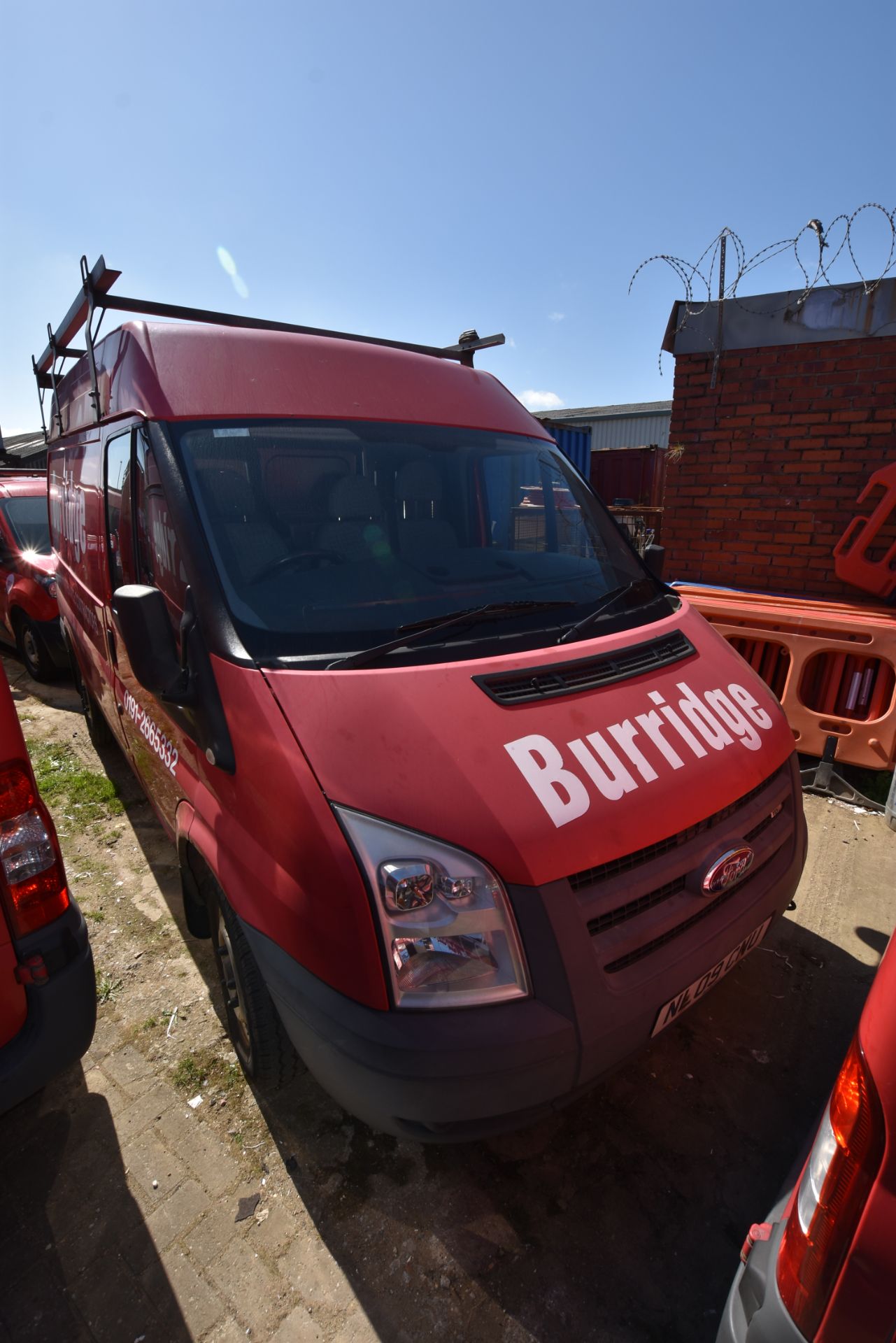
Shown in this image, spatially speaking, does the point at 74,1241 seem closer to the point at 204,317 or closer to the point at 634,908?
the point at 634,908

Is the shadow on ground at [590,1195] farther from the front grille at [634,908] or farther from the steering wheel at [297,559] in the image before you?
the steering wheel at [297,559]

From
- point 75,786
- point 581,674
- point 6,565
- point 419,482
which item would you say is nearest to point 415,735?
point 581,674

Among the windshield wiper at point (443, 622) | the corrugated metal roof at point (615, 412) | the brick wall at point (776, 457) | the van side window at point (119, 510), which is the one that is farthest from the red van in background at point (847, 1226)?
the corrugated metal roof at point (615, 412)

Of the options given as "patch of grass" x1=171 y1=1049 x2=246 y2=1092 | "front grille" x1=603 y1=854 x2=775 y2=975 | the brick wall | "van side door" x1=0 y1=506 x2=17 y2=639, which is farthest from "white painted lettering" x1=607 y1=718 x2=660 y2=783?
"van side door" x1=0 y1=506 x2=17 y2=639

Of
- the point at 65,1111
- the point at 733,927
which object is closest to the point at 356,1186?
the point at 65,1111

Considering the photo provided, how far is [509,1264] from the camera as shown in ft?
5.63

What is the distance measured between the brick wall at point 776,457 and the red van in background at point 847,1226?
5.11 m

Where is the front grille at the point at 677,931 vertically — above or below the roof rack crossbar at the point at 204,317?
below

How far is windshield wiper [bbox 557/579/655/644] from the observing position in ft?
6.97

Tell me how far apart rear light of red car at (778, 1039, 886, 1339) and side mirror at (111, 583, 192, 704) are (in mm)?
1803

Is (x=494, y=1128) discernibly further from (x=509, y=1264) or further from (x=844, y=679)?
(x=844, y=679)

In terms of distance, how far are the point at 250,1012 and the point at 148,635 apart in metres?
1.19

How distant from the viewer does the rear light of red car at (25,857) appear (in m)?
1.58

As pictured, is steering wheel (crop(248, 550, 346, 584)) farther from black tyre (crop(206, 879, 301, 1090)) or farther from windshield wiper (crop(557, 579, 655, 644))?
black tyre (crop(206, 879, 301, 1090))
